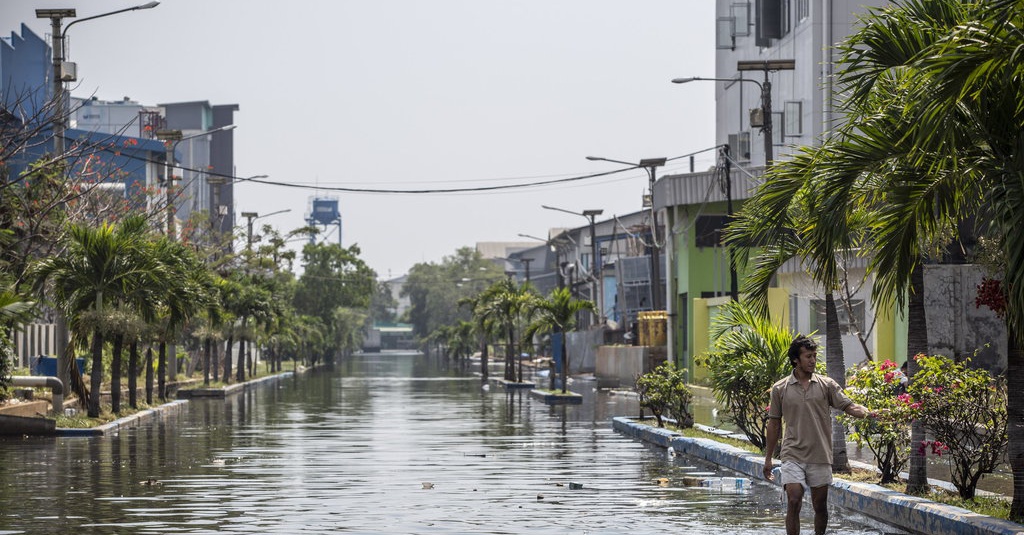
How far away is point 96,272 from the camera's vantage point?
36281 millimetres

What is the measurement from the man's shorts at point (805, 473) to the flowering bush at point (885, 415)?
11.6ft

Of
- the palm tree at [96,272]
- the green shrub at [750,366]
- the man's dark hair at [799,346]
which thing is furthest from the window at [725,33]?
the man's dark hair at [799,346]

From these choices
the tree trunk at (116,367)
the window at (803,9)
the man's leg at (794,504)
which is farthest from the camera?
the window at (803,9)

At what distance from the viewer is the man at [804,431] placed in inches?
514

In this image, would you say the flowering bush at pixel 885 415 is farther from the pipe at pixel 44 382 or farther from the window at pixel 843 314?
the pipe at pixel 44 382

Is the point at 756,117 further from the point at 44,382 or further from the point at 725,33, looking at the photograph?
the point at 725,33

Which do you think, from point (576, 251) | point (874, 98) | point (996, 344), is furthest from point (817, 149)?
point (576, 251)

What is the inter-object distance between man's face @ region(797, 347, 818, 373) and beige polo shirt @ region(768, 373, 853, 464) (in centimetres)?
15

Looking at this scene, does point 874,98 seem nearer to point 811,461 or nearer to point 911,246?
point 911,246

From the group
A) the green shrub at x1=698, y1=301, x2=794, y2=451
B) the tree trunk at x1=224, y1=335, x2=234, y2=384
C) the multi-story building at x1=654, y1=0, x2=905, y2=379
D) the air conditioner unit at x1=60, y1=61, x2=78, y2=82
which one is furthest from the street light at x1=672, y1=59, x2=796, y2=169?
the tree trunk at x1=224, y1=335, x2=234, y2=384

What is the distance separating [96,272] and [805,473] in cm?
2637

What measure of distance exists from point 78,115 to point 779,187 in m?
102

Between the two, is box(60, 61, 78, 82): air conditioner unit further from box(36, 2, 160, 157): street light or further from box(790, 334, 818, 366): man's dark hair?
box(790, 334, 818, 366): man's dark hair

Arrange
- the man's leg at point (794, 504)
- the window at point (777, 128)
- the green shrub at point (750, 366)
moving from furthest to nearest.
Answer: the window at point (777, 128), the green shrub at point (750, 366), the man's leg at point (794, 504)
